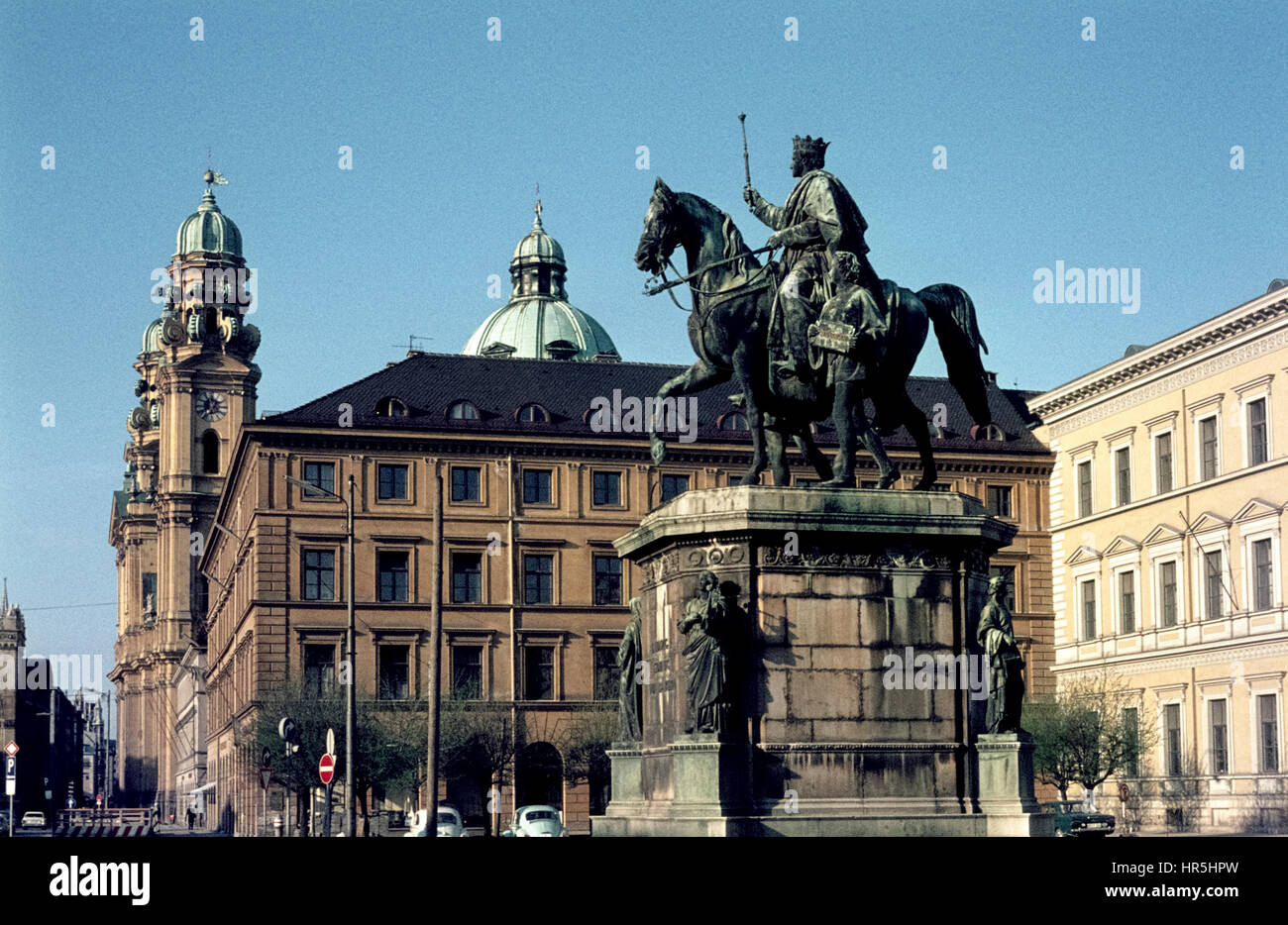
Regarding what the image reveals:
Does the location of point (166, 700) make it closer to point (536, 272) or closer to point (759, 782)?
point (536, 272)

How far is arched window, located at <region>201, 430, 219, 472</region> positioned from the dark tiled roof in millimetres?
61980

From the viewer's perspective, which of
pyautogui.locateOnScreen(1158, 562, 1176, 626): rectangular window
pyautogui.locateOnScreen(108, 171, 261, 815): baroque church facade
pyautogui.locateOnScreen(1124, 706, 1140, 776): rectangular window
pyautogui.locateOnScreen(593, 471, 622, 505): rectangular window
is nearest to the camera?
pyautogui.locateOnScreen(1124, 706, 1140, 776): rectangular window

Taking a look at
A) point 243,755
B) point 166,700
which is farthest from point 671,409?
point 166,700

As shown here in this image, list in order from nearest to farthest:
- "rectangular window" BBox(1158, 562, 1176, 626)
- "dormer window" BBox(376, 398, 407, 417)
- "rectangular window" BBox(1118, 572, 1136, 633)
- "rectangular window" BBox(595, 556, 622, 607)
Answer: "rectangular window" BBox(1158, 562, 1176, 626) → "rectangular window" BBox(1118, 572, 1136, 633) → "dormer window" BBox(376, 398, 407, 417) → "rectangular window" BBox(595, 556, 622, 607)

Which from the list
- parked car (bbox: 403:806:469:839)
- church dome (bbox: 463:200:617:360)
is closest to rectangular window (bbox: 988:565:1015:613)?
parked car (bbox: 403:806:469:839)

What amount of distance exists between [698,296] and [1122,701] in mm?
49354

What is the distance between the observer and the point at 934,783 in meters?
20.3

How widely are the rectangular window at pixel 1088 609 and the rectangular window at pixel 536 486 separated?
22.0 m

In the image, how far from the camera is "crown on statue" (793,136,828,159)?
22484mm

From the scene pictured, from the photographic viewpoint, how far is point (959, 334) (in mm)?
22500

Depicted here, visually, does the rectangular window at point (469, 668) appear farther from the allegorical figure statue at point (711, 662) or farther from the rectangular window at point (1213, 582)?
the allegorical figure statue at point (711, 662)

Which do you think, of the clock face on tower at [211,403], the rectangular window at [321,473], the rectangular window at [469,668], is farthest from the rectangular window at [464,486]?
the clock face on tower at [211,403]

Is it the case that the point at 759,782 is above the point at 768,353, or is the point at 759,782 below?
below

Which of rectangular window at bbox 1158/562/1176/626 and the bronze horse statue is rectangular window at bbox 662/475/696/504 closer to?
rectangular window at bbox 1158/562/1176/626
